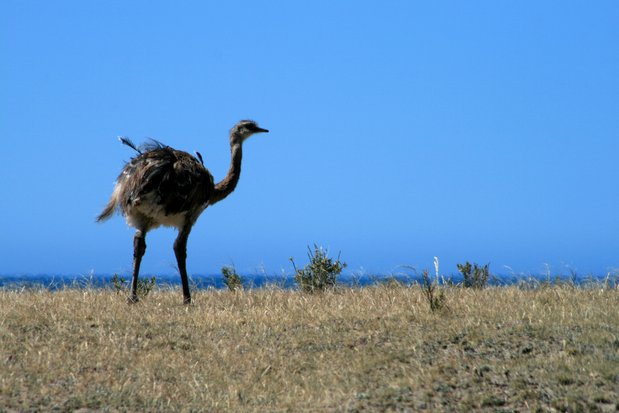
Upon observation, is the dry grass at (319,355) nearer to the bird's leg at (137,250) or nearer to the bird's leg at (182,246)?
the bird's leg at (137,250)

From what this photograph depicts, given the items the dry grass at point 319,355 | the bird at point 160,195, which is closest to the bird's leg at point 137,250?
the bird at point 160,195

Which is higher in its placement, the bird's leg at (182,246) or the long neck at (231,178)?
the long neck at (231,178)

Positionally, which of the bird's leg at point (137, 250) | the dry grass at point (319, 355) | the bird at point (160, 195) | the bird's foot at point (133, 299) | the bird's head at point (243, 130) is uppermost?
the bird's head at point (243, 130)

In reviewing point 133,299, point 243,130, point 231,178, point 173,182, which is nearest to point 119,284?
point 133,299

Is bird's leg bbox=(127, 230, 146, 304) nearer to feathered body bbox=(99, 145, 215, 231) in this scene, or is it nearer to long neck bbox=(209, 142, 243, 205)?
feathered body bbox=(99, 145, 215, 231)

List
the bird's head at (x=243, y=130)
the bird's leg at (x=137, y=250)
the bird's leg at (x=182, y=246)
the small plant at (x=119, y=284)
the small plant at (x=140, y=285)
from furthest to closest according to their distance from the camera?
the bird's head at (x=243, y=130) → the small plant at (x=119, y=284) → the small plant at (x=140, y=285) → the bird's leg at (x=182, y=246) → the bird's leg at (x=137, y=250)

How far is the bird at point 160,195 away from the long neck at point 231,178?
556 millimetres

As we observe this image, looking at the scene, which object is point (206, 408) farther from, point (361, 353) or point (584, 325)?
point (584, 325)

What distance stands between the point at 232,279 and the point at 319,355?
6.07 m

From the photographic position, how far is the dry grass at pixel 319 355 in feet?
26.5

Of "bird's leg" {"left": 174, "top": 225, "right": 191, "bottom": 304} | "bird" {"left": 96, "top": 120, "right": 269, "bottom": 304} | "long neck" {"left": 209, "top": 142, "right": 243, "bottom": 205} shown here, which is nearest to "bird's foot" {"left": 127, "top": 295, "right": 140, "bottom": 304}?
"bird" {"left": 96, "top": 120, "right": 269, "bottom": 304}

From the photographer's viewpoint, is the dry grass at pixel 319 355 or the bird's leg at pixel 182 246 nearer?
the dry grass at pixel 319 355

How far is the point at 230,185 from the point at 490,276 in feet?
14.2

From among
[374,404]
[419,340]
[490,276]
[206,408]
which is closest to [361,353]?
[419,340]
